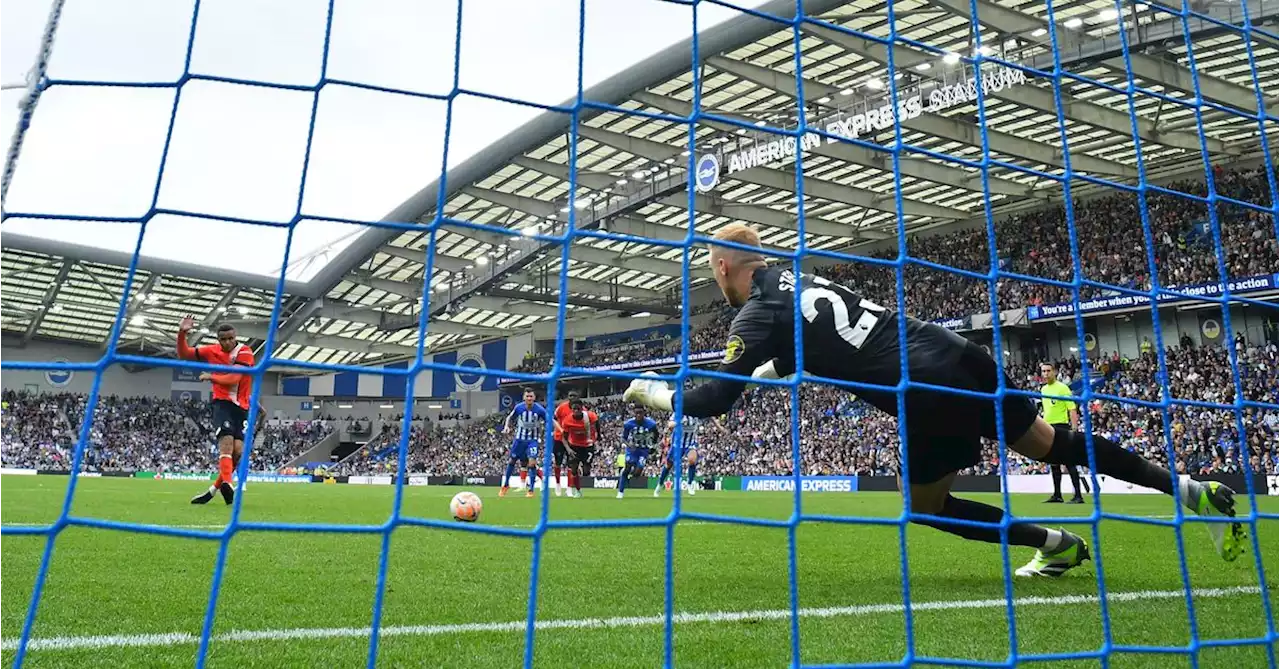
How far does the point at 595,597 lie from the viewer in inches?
133

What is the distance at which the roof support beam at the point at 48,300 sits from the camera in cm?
2548

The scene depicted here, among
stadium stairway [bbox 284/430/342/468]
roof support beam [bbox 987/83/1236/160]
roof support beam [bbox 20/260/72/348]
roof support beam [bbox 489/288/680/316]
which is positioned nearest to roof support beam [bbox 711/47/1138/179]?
roof support beam [bbox 987/83/1236/160]

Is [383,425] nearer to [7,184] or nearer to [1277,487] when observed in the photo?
[1277,487]

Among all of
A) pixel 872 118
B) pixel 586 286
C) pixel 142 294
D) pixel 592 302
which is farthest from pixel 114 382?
pixel 872 118

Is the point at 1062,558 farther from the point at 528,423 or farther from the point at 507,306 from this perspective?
the point at 507,306

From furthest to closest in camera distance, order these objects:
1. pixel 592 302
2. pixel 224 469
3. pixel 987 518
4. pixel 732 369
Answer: pixel 592 302 → pixel 224 469 → pixel 987 518 → pixel 732 369

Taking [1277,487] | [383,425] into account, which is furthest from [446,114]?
[383,425]

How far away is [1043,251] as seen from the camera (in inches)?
1007

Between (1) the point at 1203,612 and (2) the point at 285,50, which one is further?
(1) the point at 1203,612

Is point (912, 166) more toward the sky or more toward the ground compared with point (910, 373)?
more toward the sky

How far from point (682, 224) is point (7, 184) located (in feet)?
85.4

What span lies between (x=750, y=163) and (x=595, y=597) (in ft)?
57.3

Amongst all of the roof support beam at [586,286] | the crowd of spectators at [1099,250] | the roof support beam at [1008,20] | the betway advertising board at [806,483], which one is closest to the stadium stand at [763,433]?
the betway advertising board at [806,483]

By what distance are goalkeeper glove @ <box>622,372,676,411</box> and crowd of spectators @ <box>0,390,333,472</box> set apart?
1377 inches
